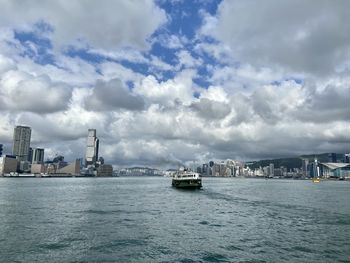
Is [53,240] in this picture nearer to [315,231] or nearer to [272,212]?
[315,231]

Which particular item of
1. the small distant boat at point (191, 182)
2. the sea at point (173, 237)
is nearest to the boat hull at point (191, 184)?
the small distant boat at point (191, 182)

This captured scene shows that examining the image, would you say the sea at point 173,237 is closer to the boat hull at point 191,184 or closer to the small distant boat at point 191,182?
the boat hull at point 191,184

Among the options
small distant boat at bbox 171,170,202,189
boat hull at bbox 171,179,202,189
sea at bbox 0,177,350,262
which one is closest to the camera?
sea at bbox 0,177,350,262

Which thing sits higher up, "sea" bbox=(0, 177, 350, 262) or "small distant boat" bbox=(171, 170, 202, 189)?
"small distant boat" bbox=(171, 170, 202, 189)

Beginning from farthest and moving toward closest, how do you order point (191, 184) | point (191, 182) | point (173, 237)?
point (191, 182) < point (191, 184) < point (173, 237)

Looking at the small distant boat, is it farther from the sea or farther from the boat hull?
the sea

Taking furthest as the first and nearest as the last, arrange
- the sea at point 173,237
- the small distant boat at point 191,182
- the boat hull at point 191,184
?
the small distant boat at point 191,182, the boat hull at point 191,184, the sea at point 173,237

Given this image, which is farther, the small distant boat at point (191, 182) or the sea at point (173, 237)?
the small distant boat at point (191, 182)

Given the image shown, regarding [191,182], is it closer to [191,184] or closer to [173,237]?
[191,184]

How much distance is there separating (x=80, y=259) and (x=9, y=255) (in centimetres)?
768

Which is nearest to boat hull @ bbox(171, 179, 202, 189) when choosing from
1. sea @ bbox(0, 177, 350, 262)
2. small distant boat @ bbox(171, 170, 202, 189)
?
small distant boat @ bbox(171, 170, 202, 189)

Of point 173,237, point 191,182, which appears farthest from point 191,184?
point 173,237

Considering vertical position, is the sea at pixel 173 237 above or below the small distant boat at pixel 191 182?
below

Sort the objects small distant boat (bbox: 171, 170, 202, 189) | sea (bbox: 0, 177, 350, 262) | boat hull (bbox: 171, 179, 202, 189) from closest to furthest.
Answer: sea (bbox: 0, 177, 350, 262), boat hull (bbox: 171, 179, 202, 189), small distant boat (bbox: 171, 170, 202, 189)
